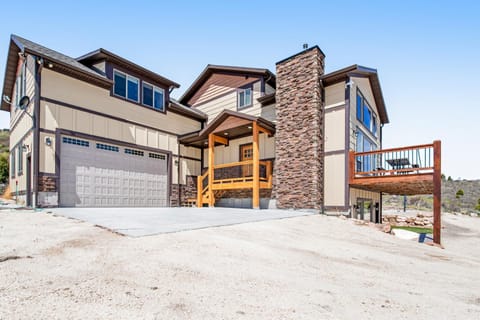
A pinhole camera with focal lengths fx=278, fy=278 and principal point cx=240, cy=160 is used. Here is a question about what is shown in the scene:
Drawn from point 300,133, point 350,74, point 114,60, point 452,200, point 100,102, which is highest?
point 114,60

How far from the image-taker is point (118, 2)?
34.0 feet

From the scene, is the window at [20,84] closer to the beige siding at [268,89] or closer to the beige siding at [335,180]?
the beige siding at [268,89]

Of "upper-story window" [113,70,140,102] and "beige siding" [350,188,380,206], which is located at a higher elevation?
"upper-story window" [113,70,140,102]

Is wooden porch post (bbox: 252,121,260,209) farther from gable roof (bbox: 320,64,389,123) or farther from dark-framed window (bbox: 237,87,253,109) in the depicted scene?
gable roof (bbox: 320,64,389,123)

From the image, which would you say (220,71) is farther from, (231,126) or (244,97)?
(231,126)

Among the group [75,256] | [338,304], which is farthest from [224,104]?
[338,304]

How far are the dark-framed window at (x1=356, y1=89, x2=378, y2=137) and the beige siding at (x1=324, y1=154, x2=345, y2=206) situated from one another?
10.1 feet

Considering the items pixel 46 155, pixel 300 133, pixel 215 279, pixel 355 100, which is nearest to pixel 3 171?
pixel 46 155

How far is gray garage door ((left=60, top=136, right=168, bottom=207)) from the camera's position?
12.0 meters

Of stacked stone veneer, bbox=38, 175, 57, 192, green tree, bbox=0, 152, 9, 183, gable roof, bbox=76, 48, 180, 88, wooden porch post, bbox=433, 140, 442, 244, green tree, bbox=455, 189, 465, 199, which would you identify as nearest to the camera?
wooden porch post, bbox=433, 140, 442, 244

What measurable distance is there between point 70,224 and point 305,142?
31.4 ft

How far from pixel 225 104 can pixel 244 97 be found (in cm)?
153

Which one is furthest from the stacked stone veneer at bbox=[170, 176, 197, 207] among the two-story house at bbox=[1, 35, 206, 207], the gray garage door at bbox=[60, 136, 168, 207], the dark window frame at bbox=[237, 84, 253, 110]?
the dark window frame at bbox=[237, 84, 253, 110]

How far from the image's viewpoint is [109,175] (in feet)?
44.2
